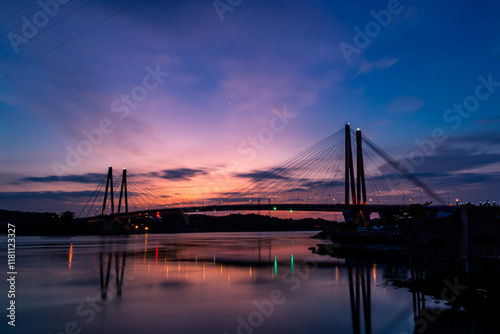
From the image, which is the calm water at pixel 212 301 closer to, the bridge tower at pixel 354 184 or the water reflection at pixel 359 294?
the water reflection at pixel 359 294

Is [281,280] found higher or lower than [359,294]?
lower

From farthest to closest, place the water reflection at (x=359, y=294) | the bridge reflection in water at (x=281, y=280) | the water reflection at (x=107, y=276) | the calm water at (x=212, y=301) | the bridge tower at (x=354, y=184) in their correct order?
1. the bridge tower at (x=354, y=184)
2. the water reflection at (x=107, y=276)
3. the bridge reflection in water at (x=281, y=280)
4. the water reflection at (x=359, y=294)
5. the calm water at (x=212, y=301)

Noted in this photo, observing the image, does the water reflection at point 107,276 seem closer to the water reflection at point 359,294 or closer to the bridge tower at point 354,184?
the water reflection at point 359,294

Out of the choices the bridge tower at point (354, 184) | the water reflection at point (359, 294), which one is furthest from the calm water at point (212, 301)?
the bridge tower at point (354, 184)

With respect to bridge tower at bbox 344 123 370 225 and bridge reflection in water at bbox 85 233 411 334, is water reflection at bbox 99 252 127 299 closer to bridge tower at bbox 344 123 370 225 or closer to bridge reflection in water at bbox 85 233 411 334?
bridge reflection in water at bbox 85 233 411 334

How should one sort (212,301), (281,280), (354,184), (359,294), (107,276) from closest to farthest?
(212,301) < (359,294) < (281,280) < (107,276) < (354,184)

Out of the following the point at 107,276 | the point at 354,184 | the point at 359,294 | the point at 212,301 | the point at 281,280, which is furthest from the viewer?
the point at 354,184

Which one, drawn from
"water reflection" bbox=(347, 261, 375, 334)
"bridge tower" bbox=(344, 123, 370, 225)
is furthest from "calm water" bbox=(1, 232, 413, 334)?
"bridge tower" bbox=(344, 123, 370, 225)

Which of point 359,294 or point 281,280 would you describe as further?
point 281,280

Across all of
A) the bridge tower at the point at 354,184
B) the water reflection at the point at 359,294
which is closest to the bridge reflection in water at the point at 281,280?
the water reflection at the point at 359,294

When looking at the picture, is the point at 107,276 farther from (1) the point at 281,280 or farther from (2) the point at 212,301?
(1) the point at 281,280

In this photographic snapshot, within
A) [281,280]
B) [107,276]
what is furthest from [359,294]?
[107,276]

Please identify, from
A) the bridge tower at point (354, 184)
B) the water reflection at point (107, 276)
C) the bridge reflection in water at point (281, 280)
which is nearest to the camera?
the bridge reflection in water at point (281, 280)

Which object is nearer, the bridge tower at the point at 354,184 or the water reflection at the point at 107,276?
the water reflection at the point at 107,276
